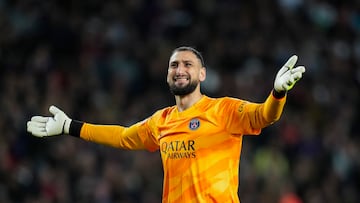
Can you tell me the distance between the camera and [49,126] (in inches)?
343

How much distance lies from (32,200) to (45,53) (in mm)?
2982

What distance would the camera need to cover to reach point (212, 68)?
15.5 m

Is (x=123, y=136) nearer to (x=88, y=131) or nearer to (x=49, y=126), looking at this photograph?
(x=88, y=131)

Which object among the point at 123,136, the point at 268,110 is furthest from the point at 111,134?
the point at 268,110

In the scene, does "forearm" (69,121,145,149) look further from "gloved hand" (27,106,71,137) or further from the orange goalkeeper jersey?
the orange goalkeeper jersey

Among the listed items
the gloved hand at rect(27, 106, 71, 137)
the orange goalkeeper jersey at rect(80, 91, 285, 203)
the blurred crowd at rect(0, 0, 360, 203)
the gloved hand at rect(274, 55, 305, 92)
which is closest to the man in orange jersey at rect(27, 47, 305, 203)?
the orange goalkeeper jersey at rect(80, 91, 285, 203)

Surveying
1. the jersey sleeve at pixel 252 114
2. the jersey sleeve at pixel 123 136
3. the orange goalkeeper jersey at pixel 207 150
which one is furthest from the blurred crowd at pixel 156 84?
the jersey sleeve at pixel 252 114

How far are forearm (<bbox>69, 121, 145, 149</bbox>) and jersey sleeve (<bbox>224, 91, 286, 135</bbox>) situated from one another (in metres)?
1.11

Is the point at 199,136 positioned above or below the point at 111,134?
below

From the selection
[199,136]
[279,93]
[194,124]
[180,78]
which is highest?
[180,78]

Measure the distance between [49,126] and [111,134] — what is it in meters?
0.56

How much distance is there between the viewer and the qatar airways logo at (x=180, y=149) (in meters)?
7.86

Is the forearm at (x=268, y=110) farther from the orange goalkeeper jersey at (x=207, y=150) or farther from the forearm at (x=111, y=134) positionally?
the forearm at (x=111, y=134)

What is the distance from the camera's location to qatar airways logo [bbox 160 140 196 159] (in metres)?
7.86
